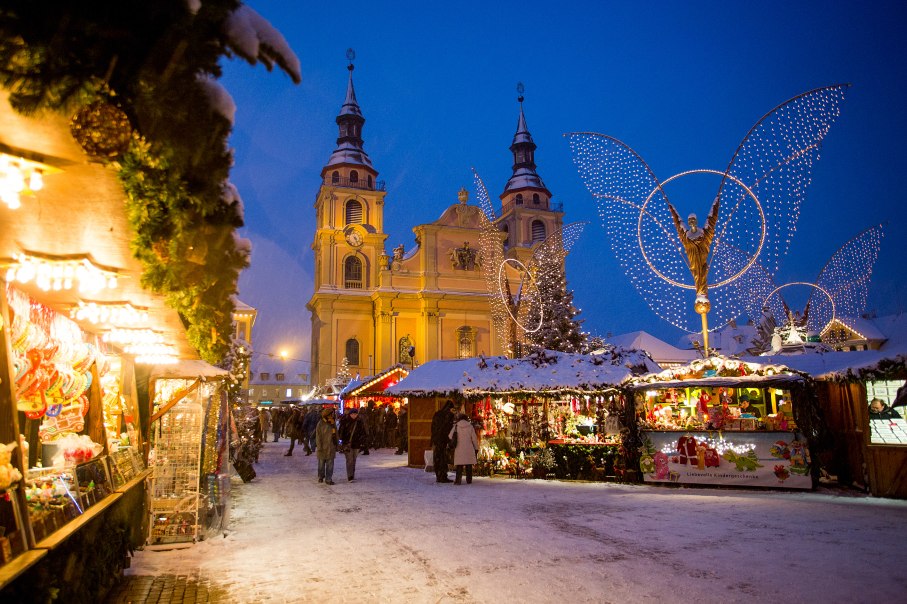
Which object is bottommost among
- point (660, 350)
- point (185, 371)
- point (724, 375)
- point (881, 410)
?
point (881, 410)

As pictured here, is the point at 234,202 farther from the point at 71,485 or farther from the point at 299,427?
the point at 299,427

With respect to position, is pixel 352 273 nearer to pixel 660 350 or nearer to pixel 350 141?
pixel 350 141

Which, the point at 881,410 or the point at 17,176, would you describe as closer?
the point at 17,176

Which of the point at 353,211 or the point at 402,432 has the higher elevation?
the point at 353,211

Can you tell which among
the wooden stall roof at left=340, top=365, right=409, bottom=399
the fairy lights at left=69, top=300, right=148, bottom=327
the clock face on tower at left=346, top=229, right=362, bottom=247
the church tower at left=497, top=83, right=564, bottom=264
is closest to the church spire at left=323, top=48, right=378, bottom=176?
the clock face on tower at left=346, top=229, right=362, bottom=247

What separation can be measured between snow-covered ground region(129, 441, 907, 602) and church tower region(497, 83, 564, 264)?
36.2 metres

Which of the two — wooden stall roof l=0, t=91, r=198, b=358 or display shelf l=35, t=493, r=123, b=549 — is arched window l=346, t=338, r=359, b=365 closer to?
display shelf l=35, t=493, r=123, b=549

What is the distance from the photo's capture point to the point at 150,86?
92.6 inches

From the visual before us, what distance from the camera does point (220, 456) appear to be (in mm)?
10602

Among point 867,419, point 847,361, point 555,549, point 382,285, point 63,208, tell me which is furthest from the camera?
point 382,285

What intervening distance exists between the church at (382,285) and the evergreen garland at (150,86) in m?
38.2

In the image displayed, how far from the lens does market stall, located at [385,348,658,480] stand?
13.4 metres

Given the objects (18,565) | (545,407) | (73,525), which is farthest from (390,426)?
(18,565)

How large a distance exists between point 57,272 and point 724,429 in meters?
11.4
